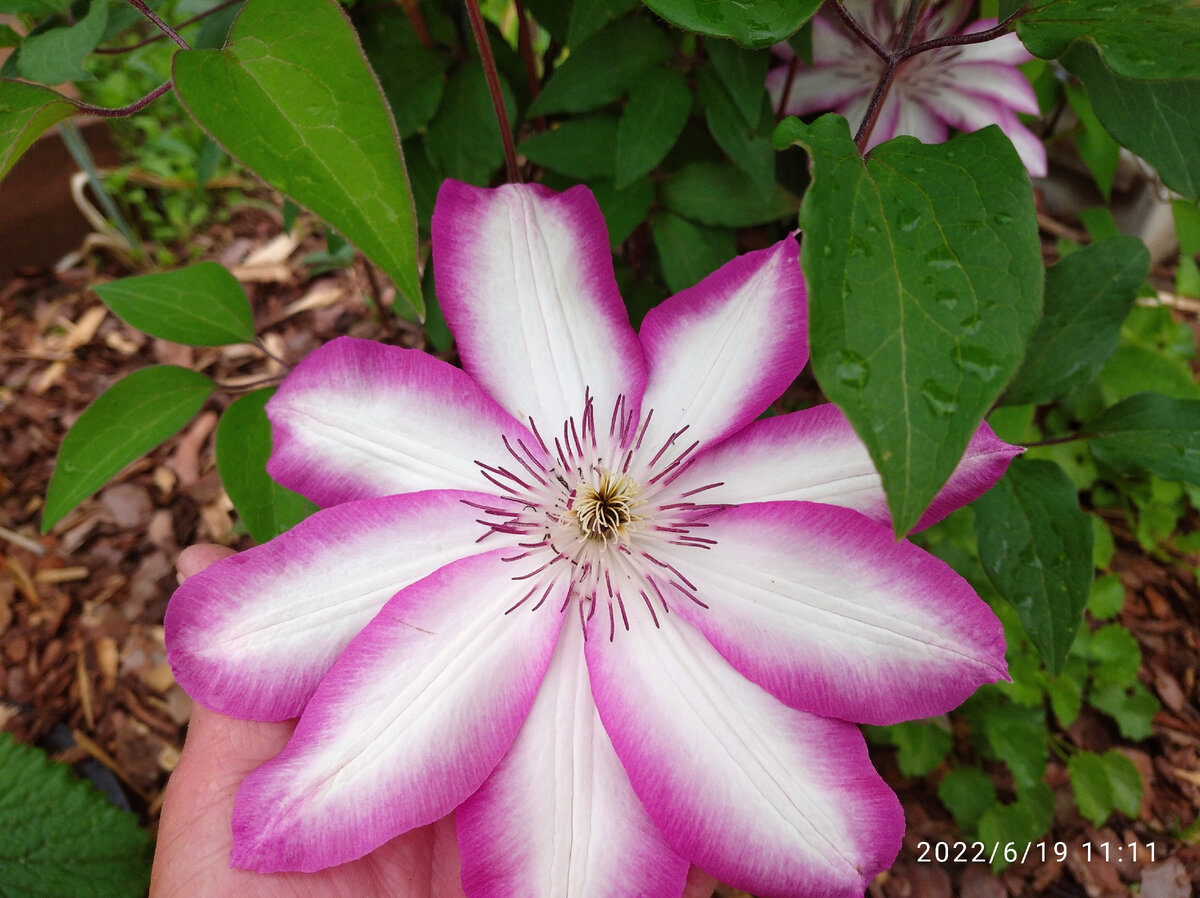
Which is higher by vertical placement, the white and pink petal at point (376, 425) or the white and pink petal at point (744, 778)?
the white and pink petal at point (376, 425)

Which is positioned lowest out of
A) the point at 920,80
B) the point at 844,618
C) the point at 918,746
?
the point at 918,746

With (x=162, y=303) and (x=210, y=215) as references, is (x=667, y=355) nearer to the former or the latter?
(x=162, y=303)

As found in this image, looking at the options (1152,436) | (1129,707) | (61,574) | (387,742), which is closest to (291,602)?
(387,742)

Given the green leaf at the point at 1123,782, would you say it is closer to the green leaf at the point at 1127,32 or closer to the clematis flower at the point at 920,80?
the clematis flower at the point at 920,80

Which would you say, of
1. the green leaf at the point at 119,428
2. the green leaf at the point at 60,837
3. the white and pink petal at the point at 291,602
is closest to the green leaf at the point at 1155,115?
the white and pink petal at the point at 291,602

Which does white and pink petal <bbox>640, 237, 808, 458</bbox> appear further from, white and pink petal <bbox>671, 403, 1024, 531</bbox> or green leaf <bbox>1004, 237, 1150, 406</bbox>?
green leaf <bbox>1004, 237, 1150, 406</bbox>

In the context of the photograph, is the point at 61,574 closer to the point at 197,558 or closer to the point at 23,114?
the point at 197,558

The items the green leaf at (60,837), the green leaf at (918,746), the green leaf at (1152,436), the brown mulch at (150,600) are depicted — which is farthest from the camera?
the brown mulch at (150,600)
